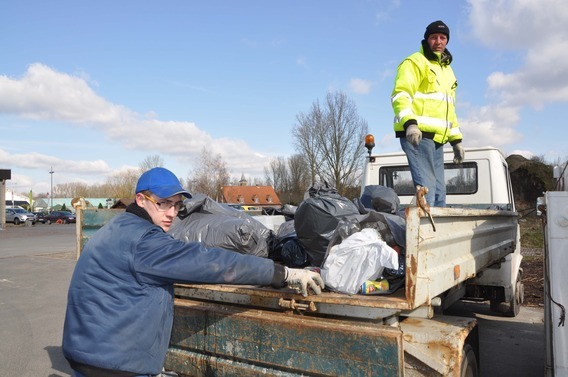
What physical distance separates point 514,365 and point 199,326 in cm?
359

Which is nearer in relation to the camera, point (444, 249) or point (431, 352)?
point (431, 352)

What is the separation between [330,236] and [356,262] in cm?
52

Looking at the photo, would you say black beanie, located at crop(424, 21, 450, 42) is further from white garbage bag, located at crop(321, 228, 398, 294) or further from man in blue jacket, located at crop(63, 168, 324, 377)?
man in blue jacket, located at crop(63, 168, 324, 377)

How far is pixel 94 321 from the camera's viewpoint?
2080 mm

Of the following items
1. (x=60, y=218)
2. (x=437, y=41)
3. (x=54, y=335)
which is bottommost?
(x=54, y=335)

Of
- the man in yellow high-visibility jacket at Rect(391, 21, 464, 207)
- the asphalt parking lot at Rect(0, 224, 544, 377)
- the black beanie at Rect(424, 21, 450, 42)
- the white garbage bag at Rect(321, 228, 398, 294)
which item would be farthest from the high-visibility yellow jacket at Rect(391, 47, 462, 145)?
the asphalt parking lot at Rect(0, 224, 544, 377)

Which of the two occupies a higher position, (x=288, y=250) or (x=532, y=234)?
(x=288, y=250)

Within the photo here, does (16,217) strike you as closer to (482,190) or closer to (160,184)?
(482,190)

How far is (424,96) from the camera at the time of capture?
4.07 meters

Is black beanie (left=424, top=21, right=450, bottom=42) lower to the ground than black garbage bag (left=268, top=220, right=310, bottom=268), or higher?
higher

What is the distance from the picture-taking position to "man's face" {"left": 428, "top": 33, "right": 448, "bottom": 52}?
160 inches

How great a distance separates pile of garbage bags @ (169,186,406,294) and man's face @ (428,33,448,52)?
1.32 meters

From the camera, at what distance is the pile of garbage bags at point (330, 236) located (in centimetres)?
242

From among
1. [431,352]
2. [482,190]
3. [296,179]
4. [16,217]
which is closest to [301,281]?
[431,352]
